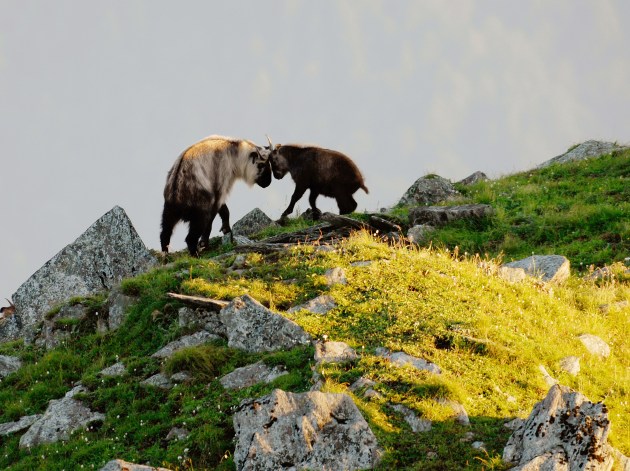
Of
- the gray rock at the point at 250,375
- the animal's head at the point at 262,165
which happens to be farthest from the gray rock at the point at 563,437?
the animal's head at the point at 262,165

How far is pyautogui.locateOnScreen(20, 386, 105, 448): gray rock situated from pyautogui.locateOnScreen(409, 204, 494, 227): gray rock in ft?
35.6

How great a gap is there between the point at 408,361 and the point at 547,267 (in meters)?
6.11

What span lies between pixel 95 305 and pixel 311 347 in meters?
5.39

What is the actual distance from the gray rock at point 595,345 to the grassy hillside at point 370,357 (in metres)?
0.15

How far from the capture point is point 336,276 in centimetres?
1207

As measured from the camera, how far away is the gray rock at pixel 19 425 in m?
10.5

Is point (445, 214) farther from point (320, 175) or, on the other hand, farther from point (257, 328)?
point (257, 328)

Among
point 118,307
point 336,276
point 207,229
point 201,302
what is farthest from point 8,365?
point 207,229

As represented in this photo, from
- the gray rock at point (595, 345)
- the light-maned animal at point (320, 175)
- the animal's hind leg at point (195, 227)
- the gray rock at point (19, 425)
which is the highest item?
the light-maned animal at point (320, 175)

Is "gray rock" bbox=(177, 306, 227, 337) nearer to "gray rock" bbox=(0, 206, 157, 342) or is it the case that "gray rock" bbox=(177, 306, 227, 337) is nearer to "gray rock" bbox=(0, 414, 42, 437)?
"gray rock" bbox=(0, 414, 42, 437)

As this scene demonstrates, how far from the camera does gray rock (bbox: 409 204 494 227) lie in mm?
18953

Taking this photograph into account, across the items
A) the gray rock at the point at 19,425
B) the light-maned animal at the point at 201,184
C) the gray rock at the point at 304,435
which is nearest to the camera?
the gray rock at the point at 304,435

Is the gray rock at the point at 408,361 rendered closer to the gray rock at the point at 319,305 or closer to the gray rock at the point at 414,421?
the gray rock at the point at 414,421

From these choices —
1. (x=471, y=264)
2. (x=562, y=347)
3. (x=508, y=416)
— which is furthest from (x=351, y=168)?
(x=508, y=416)
